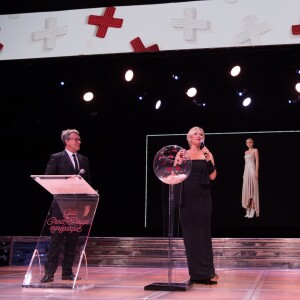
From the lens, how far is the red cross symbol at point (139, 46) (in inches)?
240

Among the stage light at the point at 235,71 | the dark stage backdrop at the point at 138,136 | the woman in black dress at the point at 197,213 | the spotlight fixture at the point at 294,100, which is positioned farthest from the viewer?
the spotlight fixture at the point at 294,100

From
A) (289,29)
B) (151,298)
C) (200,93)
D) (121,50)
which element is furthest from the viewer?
(200,93)

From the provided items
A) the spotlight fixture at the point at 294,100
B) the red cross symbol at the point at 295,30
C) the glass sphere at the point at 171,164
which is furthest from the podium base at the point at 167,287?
the spotlight fixture at the point at 294,100

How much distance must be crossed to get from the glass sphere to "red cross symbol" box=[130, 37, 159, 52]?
2235 millimetres

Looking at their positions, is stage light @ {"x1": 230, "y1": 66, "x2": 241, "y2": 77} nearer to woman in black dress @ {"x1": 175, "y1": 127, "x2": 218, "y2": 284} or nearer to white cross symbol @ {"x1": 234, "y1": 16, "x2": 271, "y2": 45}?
white cross symbol @ {"x1": 234, "y1": 16, "x2": 271, "y2": 45}

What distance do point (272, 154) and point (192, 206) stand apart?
4.92m

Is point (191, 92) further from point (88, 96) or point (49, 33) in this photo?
point (49, 33)

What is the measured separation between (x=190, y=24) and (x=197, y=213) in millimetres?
2307

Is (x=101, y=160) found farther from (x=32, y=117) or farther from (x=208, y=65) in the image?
(x=208, y=65)

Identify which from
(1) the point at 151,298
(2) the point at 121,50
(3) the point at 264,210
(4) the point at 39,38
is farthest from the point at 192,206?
(3) the point at 264,210

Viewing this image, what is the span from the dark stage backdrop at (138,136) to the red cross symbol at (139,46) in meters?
1.39

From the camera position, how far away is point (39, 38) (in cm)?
634

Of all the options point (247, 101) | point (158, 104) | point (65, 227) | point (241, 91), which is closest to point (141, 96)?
point (158, 104)

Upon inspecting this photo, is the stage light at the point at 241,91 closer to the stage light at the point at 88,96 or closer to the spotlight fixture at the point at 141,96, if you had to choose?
the spotlight fixture at the point at 141,96
